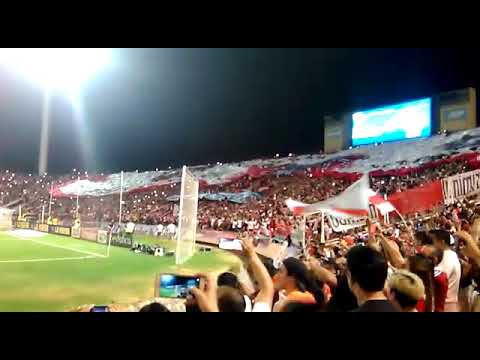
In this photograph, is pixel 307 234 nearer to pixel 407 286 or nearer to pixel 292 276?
pixel 292 276

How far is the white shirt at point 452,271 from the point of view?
343 centimetres

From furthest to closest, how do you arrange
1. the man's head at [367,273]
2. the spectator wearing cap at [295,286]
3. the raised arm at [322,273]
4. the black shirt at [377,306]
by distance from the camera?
the raised arm at [322,273] → the spectator wearing cap at [295,286] → the man's head at [367,273] → the black shirt at [377,306]

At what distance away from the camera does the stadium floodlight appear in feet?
12.4

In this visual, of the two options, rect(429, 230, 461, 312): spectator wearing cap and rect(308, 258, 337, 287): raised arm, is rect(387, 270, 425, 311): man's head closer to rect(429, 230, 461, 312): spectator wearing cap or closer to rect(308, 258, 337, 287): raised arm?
rect(308, 258, 337, 287): raised arm

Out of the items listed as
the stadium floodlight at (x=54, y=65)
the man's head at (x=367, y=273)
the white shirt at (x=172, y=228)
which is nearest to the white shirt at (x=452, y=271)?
the man's head at (x=367, y=273)

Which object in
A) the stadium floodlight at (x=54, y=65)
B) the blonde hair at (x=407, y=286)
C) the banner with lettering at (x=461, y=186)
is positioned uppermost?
the stadium floodlight at (x=54, y=65)

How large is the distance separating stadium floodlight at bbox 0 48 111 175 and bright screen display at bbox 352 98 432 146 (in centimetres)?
202

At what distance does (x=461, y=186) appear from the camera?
364cm

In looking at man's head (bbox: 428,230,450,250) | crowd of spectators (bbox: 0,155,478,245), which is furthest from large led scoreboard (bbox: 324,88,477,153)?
man's head (bbox: 428,230,450,250)

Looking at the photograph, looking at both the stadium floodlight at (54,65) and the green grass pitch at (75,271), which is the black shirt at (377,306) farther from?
the stadium floodlight at (54,65)

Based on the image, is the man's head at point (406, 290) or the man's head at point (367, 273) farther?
the man's head at point (406, 290)

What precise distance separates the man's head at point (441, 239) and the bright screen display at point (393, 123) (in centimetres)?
78
